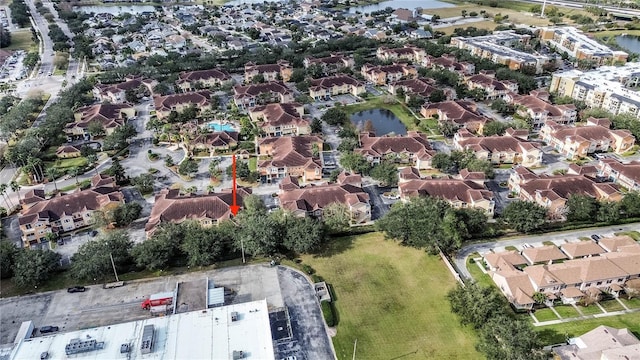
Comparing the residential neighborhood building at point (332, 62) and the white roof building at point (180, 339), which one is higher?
the residential neighborhood building at point (332, 62)

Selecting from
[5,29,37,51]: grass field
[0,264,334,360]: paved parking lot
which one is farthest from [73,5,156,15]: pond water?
[0,264,334,360]: paved parking lot

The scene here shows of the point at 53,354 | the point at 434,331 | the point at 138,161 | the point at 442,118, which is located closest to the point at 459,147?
the point at 442,118

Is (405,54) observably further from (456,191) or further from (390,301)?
(390,301)

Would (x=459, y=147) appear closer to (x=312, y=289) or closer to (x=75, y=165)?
(x=312, y=289)

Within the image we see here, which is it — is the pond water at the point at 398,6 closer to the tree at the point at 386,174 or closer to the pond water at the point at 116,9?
the pond water at the point at 116,9

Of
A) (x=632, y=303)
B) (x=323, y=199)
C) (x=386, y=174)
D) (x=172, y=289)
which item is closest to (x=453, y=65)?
(x=386, y=174)

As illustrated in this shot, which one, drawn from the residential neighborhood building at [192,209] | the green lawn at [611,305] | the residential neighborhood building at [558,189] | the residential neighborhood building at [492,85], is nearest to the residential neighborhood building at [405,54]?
the residential neighborhood building at [492,85]
